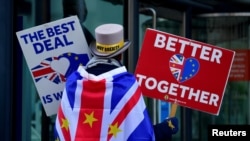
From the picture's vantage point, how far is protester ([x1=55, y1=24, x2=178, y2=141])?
3186 millimetres

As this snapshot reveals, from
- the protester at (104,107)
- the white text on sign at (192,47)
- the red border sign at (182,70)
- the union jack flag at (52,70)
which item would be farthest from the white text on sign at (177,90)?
the protester at (104,107)

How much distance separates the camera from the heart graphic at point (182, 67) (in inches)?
146

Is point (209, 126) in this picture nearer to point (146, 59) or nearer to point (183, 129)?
point (183, 129)

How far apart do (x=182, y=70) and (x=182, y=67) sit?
0.7 inches

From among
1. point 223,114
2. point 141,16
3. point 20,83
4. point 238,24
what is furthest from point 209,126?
point 20,83

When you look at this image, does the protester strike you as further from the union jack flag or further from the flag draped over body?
the union jack flag

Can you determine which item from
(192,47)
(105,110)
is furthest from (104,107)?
(192,47)

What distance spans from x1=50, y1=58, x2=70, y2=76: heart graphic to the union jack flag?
0.01 m

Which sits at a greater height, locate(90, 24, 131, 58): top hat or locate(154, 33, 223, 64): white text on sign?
locate(90, 24, 131, 58): top hat

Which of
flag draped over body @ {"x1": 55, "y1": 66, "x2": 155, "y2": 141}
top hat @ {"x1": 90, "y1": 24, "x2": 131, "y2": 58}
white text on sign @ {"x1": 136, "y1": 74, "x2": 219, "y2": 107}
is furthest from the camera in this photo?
white text on sign @ {"x1": 136, "y1": 74, "x2": 219, "y2": 107}

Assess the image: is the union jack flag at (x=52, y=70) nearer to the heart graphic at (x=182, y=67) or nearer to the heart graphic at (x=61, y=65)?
the heart graphic at (x=61, y=65)

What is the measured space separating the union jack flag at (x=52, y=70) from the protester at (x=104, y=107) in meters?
0.46

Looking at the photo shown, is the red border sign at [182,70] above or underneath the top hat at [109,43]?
underneath

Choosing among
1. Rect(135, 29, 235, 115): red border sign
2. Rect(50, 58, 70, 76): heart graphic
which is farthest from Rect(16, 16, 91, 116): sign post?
Rect(135, 29, 235, 115): red border sign
